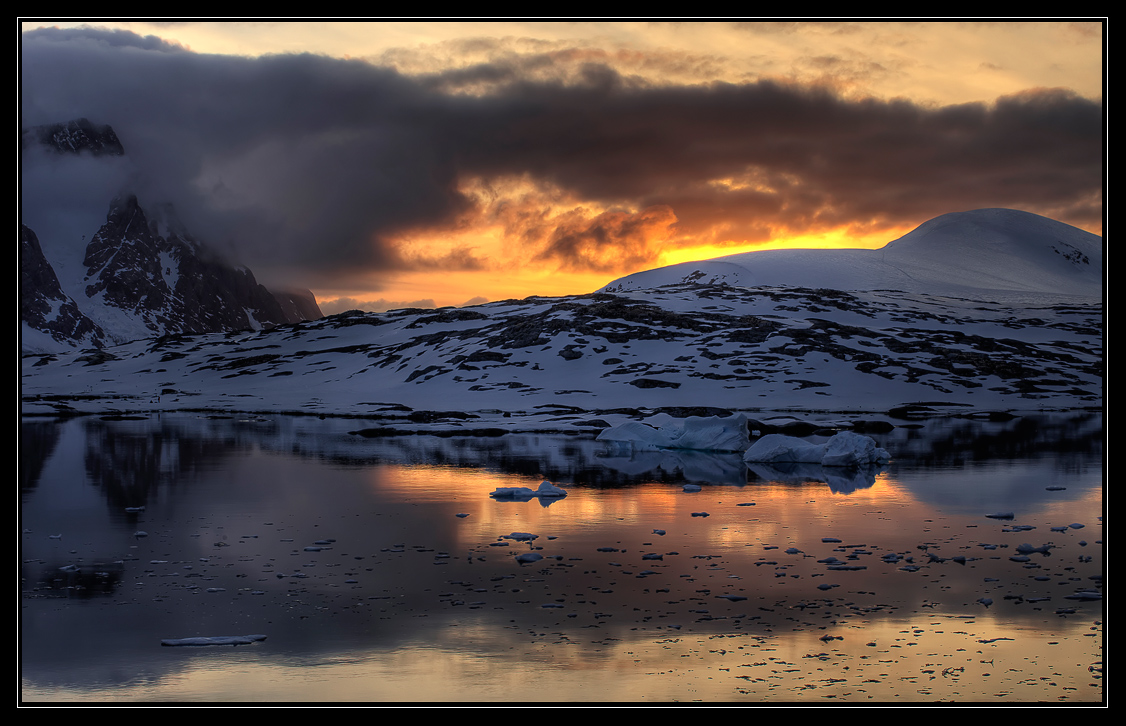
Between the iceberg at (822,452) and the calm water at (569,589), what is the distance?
3865mm

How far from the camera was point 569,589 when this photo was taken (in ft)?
57.8

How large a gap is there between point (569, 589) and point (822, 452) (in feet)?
85.1

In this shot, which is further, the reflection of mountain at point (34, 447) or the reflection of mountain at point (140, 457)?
the reflection of mountain at point (34, 447)

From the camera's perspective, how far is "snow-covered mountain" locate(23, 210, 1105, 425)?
89.2 m

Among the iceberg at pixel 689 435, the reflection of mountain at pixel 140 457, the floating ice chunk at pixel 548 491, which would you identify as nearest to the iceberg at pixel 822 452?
the iceberg at pixel 689 435

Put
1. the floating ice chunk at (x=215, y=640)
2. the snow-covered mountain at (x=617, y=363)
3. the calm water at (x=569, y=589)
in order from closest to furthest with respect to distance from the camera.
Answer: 1. the calm water at (x=569, y=589)
2. the floating ice chunk at (x=215, y=640)
3. the snow-covered mountain at (x=617, y=363)

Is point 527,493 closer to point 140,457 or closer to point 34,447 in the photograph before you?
point 140,457

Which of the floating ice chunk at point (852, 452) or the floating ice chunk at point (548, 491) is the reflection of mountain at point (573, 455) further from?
the floating ice chunk at point (548, 491)

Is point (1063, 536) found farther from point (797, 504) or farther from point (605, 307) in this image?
point (605, 307)

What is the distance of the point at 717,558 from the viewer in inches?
810

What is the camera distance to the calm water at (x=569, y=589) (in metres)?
12.9

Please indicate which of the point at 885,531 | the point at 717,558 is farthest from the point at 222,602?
the point at 885,531
